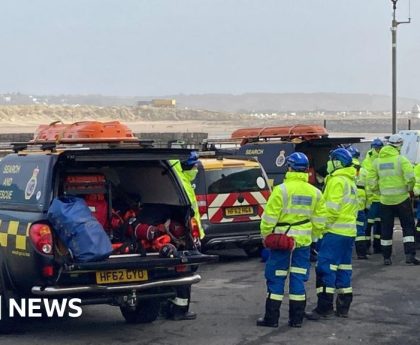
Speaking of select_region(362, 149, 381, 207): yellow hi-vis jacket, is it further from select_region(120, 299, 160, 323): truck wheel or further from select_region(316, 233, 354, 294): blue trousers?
select_region(120, 299, 160, 323): truck wheel

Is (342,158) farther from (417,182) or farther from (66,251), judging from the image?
(417,182)

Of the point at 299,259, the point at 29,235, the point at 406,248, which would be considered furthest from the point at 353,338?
the point at 406,248

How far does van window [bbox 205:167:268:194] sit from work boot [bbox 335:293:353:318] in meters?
4.44

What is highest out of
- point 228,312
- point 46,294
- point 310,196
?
point 310,196

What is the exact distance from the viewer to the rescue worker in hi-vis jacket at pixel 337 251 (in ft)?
31.6

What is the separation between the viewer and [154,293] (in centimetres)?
855

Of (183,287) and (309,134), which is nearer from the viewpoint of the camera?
(183,287)

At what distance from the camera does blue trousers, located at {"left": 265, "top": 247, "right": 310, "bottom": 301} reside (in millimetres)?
9008

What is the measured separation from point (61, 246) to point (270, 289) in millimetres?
2197

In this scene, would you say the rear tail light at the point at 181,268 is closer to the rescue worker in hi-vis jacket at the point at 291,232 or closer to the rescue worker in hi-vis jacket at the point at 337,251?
the rescue worker in hi-vis jacket at the point at 291,232

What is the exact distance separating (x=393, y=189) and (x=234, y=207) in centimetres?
241

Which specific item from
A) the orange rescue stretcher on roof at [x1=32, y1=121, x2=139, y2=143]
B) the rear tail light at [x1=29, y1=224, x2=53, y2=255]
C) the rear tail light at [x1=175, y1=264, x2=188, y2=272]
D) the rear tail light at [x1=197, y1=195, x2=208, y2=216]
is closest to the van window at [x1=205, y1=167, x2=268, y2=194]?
the rear tail light at [x1=197, y1=195, x2=208, y2=216]

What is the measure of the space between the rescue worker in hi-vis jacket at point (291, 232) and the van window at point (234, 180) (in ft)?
15.4

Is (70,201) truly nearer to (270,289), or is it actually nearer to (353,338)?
(270,289)
